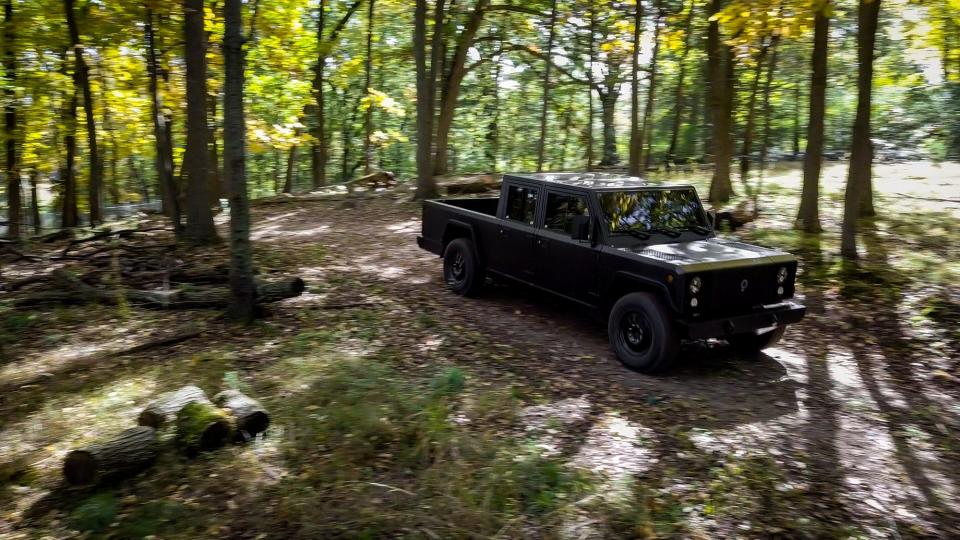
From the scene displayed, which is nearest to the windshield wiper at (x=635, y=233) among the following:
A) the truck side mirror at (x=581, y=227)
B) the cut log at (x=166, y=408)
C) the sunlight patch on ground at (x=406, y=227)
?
the truck side mirror at (x=581, y=227)

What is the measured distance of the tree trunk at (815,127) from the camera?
11.4m

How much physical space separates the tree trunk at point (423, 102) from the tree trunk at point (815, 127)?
8614mm

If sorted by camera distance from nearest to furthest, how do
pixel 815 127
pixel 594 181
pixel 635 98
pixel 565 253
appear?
pixel 565 253
pixel 594 181
pixel 815 127
pixel 635 98

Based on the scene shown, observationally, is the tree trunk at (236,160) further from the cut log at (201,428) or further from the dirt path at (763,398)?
the cut log at (201,428)

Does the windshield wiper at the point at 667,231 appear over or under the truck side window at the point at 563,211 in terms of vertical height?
under

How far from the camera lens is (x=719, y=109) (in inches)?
610

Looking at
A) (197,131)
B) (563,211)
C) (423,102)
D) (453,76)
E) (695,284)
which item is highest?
(453,76)

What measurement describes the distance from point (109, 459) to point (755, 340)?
6.32m

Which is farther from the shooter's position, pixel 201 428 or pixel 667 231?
pixel 667 231

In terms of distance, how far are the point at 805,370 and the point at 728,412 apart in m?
1.66

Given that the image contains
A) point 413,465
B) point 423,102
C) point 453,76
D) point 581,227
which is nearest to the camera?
point 413,465

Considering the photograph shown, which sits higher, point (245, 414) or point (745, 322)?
point (745, 322)

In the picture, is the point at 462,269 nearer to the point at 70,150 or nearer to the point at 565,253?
the point at 565,253

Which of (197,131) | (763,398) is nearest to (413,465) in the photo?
(763,398)
